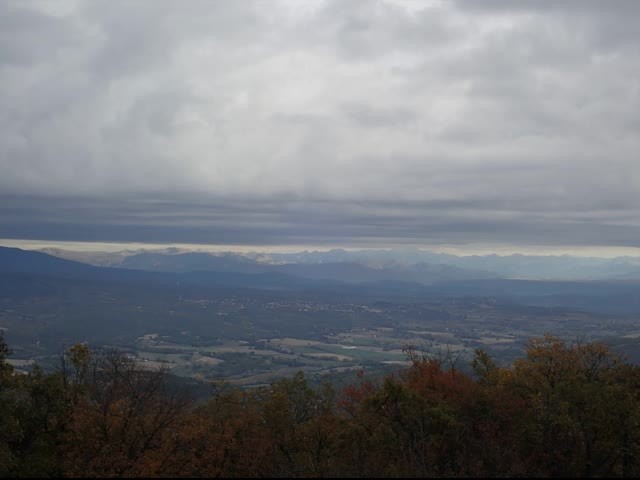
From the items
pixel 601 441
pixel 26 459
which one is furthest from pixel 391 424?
pixel 26 459

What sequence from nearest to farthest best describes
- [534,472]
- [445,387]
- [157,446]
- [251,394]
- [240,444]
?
[534,472], [157,446], [240,444], [445,387], [251,394]

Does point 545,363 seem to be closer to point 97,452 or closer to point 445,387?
point 445,387

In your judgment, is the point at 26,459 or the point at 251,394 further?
the point at 251,394

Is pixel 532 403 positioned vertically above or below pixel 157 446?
above

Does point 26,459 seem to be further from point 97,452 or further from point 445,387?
point 445,387

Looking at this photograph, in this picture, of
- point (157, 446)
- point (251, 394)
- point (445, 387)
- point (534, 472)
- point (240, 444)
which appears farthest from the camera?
point (251, 394)

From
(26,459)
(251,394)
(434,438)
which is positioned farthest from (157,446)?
(434,438)
